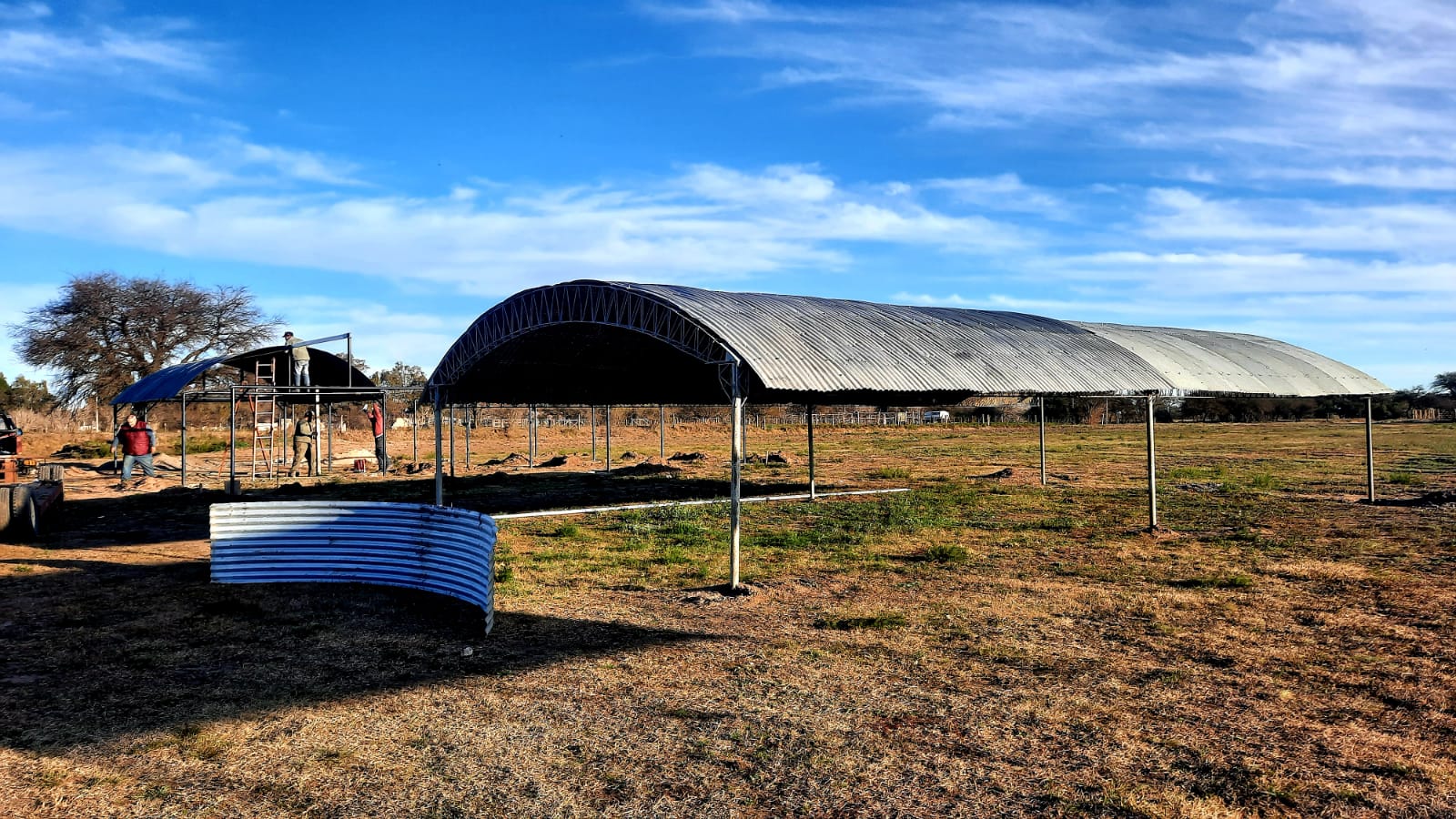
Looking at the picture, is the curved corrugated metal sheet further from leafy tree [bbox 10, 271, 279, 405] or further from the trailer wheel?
leafy tree [bbox 10, 271, 279, 405]

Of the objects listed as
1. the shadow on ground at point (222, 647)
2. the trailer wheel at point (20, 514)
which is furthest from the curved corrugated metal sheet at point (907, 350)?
the trailer wheel at point (20, 514)

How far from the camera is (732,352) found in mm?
13023

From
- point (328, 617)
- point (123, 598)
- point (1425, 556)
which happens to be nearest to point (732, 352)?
point (328, 617)

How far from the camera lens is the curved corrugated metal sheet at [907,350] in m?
14.5

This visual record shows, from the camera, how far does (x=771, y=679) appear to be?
8438 mm

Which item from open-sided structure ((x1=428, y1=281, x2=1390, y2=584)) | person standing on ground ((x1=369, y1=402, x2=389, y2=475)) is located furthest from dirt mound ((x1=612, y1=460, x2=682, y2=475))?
person standing on ground ((x1=369, y1=402, x2=389, y2=475))

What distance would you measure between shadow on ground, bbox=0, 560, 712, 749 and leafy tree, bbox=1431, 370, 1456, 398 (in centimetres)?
10244

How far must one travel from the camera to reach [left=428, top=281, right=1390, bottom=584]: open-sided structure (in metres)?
14.2

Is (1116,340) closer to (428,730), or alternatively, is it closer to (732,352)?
(732,352)

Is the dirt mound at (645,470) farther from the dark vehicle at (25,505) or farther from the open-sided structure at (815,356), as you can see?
the dark vehicle at (25,505)

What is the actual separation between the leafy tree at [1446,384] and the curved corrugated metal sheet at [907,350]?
83.1 metres

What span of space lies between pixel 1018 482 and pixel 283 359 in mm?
23858

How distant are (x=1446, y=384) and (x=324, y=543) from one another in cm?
10785

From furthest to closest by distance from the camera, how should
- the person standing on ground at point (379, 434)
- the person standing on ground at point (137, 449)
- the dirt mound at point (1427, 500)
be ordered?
the person standing on ground at point (379, 434)
the person standing on ground at point (137, 449)
the dirt mound at point (1427, 500)
